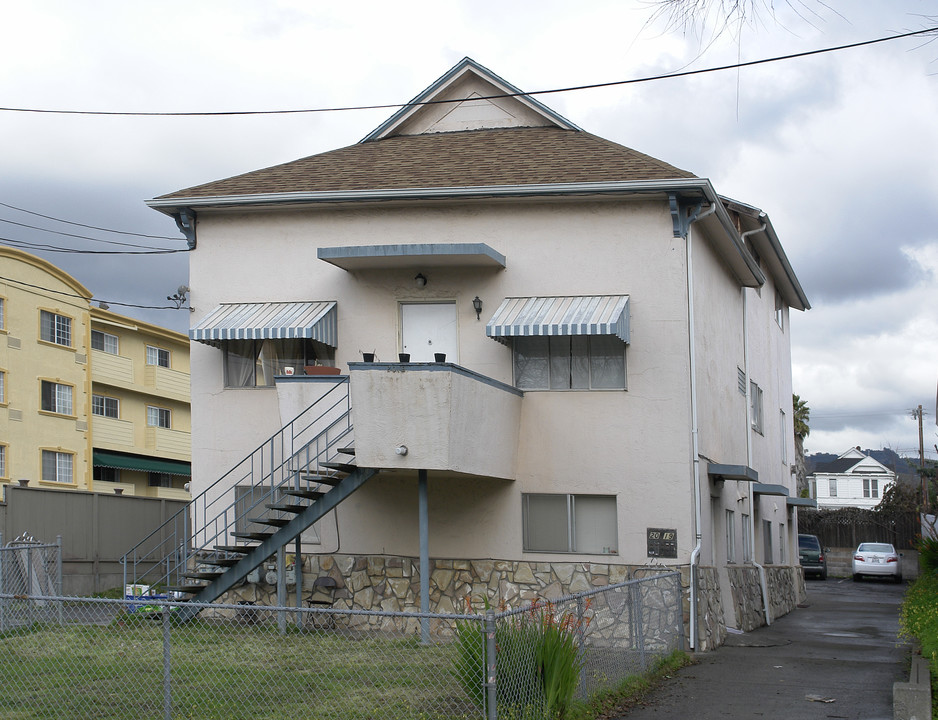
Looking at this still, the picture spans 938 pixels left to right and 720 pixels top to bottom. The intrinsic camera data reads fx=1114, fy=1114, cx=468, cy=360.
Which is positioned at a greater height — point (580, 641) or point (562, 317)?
point (562, 317)

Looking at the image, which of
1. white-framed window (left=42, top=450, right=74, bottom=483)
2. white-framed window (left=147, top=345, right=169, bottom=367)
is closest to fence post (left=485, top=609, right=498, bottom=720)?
white-framed window (left=42, top=450, right=74, bottom=483)

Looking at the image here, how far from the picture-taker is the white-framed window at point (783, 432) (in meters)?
28.5

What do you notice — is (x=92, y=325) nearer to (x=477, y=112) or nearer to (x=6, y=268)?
(x=6, y=268)

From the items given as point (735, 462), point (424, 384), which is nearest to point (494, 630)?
point (424, 384)

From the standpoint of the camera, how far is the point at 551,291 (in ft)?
56.7

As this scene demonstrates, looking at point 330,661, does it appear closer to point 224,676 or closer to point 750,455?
point 224,676

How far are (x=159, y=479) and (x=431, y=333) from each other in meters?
33.0

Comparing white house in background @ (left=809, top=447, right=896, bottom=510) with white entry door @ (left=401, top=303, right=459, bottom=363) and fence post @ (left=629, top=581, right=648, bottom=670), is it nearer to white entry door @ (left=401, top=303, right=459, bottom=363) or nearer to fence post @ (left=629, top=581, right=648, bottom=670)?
white entry door @ (left=401, top=303, right=459, bottom=363)

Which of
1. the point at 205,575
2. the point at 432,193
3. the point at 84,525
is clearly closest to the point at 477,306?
the point at 432,193

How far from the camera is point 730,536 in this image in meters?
20.5

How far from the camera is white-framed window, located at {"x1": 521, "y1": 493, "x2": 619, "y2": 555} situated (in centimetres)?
1678

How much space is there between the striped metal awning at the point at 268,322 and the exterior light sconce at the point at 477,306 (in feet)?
7.49

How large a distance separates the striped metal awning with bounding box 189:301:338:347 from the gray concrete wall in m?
6.47

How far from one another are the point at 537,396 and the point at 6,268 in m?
25.8
